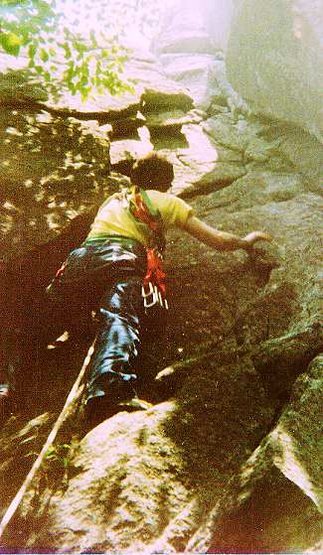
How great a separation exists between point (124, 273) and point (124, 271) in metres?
0.02

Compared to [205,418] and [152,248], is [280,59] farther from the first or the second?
[205,418]

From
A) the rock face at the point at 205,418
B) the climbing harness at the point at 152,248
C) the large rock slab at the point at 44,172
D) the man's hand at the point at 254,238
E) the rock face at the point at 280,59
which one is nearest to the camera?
the rock face at the point at 205,418

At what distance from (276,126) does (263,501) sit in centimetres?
767

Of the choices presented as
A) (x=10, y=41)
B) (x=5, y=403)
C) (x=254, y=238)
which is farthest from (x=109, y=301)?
(x=10, y=41)

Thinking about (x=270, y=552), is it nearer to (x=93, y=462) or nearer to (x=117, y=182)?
(x=93, y=462)

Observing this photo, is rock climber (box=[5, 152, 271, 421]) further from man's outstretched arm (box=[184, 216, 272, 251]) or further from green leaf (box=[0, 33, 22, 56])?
green leaf (box=[0, 33, 22, 56])

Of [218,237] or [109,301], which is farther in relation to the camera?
[218,237]

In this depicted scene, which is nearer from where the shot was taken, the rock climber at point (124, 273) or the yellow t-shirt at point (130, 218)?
the rock climber at point (124, 273)

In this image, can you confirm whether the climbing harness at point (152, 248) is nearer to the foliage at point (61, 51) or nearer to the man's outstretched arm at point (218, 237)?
the man's outstretched arm at point (218, 237)

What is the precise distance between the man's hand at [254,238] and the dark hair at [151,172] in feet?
4.17

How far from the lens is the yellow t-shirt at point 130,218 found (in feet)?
15.4

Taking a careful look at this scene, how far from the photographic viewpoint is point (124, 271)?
4324 mm

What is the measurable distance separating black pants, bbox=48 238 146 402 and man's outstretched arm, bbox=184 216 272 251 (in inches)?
29.9

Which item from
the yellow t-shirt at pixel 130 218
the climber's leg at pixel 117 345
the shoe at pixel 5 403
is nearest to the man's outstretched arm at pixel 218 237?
the yellow t-shirt at pixel 130 218
